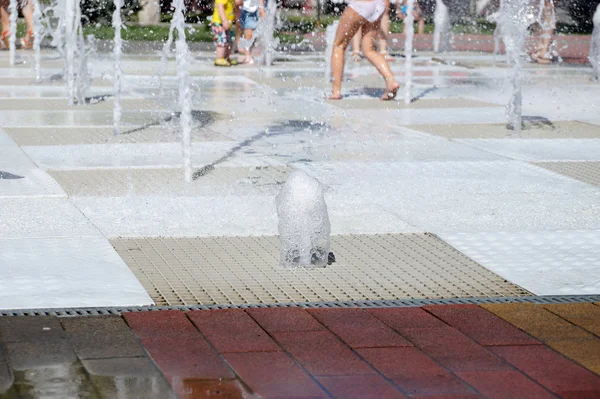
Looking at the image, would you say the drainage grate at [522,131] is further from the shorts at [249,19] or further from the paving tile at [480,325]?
the shorts at [249,19]

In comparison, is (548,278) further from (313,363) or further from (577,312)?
(313,363)

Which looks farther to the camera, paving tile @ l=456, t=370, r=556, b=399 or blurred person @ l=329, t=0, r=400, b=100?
blurred person @ l=329, t=0, r=400, b=100

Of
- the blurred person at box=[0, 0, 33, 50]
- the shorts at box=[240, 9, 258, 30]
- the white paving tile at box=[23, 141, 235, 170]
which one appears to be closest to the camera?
the white paving tile at box=[23, 141, 235, 170]

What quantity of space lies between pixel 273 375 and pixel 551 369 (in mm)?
1027

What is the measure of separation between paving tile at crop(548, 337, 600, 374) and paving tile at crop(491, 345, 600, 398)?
0.04 metres

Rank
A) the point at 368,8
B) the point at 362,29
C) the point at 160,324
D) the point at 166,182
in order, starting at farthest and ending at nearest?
the point at 362,29 → the point at 368,8 → the point at 166,182 → the point at 160,324

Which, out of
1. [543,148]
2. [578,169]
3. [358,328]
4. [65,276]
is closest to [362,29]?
[543,148]

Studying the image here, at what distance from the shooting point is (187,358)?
182 inches

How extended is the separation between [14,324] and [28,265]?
106 cm

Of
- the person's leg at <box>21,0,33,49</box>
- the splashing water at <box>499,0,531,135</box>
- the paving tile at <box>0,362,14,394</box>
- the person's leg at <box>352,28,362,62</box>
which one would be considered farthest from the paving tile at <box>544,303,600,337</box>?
the person's leg at <box>21,0,33,49</box>

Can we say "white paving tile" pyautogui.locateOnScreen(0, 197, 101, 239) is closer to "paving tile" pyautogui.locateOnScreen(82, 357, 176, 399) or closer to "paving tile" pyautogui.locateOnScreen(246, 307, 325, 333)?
"paving tile" pyautogui.locateOnScreen(246, 307, 325, 333)

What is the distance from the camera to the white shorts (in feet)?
43.0

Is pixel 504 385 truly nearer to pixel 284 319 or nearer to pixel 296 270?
pixel 284 319

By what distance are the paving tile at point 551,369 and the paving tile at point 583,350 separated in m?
0.04
